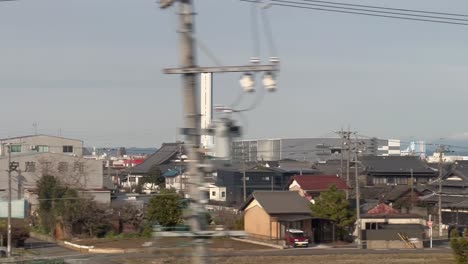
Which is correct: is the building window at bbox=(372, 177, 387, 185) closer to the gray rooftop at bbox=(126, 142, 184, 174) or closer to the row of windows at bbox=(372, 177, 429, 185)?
the row of windows at bbox=(372, 177, 429, 185)

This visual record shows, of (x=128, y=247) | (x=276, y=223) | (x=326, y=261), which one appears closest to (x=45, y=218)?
(x=128, y=247)

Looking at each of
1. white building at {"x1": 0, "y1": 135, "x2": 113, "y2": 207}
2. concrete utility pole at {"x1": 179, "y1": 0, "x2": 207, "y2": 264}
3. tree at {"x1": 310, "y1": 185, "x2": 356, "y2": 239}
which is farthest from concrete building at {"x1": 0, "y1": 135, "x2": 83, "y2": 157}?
concrete utility pole at {"x1": 179, "y1": 0, "x2": 207, "y2": 264}

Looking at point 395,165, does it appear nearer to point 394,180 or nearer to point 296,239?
point 394,180

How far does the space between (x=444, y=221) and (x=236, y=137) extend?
25.8 m

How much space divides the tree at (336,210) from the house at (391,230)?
1.53ft

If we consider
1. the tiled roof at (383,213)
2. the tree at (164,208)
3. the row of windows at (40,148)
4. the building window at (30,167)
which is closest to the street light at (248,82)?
the tree at (164,208)

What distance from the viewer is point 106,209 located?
23.4 m

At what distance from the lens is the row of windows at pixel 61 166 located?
29109 millimetres

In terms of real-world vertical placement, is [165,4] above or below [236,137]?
above

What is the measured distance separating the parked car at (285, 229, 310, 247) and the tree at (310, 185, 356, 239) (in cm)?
152

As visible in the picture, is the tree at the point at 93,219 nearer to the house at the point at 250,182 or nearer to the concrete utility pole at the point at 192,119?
the house at the point at 250,182

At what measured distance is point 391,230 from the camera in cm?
2214

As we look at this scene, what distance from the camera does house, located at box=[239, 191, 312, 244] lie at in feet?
74.4

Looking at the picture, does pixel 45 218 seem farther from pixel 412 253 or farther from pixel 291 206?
pixel 412 253
